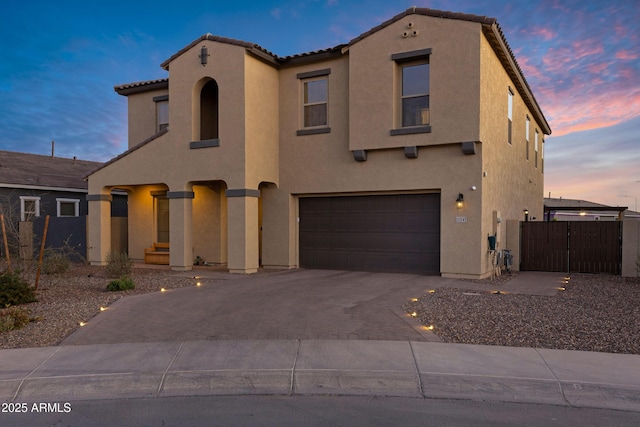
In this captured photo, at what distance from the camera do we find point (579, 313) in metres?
8.87

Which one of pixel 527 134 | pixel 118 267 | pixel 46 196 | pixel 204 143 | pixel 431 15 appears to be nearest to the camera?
pixel 118 267

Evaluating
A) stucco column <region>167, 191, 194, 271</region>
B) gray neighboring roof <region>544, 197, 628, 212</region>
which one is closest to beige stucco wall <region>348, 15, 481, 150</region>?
→ stucco column <region>167, 191, 194, 271</region>

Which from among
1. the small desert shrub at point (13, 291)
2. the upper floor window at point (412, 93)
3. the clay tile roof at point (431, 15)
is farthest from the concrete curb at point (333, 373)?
the clay tile roof at point (431, 15)

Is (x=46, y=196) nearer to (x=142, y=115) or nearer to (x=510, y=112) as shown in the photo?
(x=142, y=115)

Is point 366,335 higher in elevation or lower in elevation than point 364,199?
lower

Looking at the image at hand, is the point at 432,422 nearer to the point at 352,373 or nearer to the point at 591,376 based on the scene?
the point at 352,373

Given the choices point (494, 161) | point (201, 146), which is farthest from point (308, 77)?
point (494, 161)

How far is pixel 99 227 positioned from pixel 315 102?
9.27 m

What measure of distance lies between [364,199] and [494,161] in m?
4.18

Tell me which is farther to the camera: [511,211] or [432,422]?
[511,211]

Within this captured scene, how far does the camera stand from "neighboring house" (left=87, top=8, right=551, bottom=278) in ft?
45.4

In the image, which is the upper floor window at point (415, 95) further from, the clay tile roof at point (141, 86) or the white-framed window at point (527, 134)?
the clay tile roof at point (141, 86)

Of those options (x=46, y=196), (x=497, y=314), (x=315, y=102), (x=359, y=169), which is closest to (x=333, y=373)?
(x=497, y=314)

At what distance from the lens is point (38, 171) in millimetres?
25609
